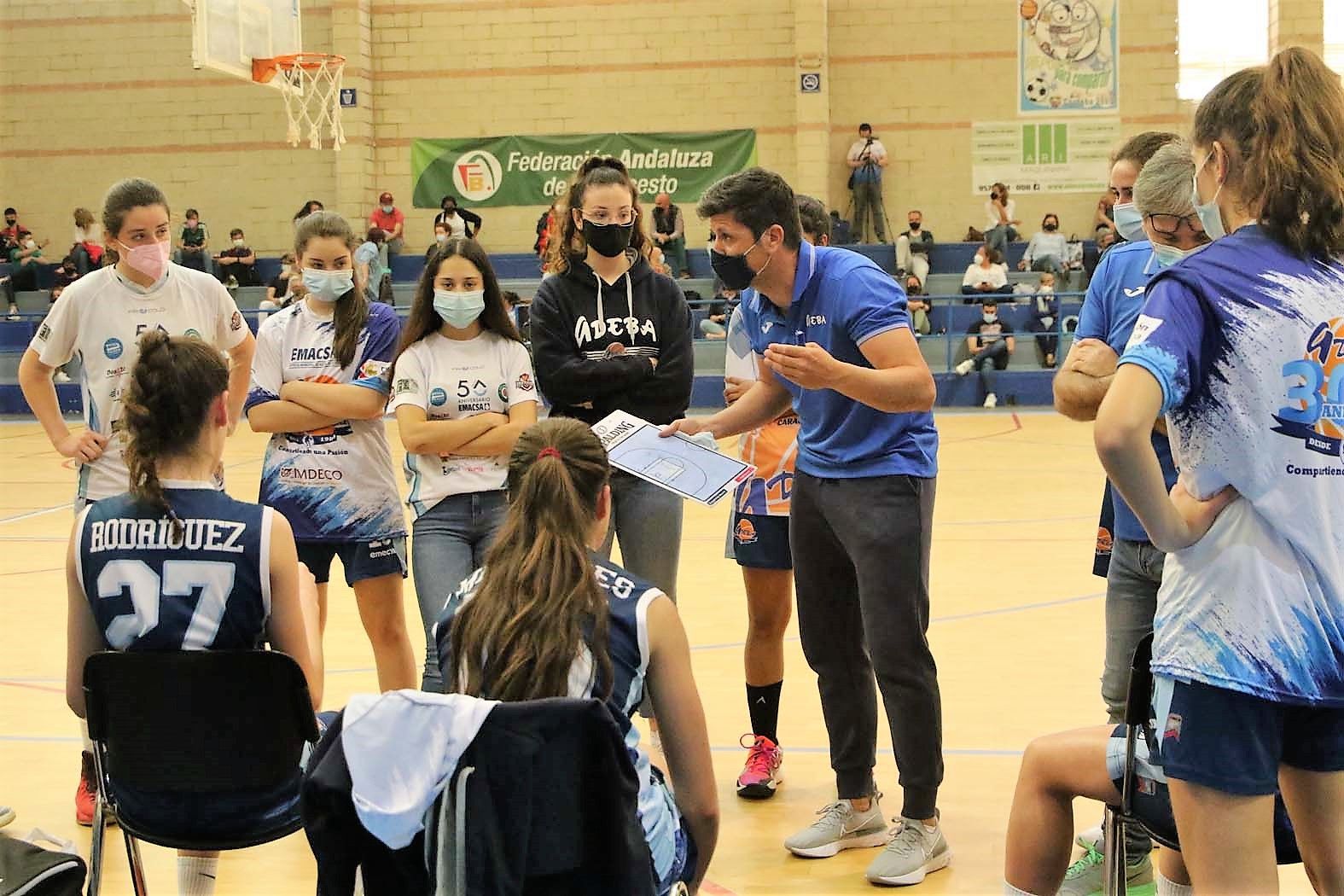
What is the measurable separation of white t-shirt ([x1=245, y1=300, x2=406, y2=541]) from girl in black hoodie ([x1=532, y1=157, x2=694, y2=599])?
1.83 feet

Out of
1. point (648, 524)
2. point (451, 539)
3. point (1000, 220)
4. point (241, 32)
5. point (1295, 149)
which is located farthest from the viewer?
point (1000, 220)

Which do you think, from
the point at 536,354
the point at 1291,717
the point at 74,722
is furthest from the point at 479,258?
the point at 1291,717

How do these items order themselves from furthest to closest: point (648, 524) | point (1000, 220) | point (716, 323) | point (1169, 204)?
point (1000, 220), point (716, 323), point (648, 524), point (1169, 204)

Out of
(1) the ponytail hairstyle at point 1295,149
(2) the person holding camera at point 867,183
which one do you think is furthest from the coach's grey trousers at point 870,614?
(2) the person holding camera at point 867,183

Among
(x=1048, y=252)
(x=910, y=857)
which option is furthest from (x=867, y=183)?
(x=910, y=857)

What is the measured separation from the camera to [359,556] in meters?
4.27

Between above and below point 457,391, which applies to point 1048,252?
above

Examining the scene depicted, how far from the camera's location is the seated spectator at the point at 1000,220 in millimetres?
18297

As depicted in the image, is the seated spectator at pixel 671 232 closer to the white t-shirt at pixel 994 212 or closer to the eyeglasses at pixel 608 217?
the white t-shirt at pixel 994 212

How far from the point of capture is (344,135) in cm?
2002

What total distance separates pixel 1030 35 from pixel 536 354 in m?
16.9

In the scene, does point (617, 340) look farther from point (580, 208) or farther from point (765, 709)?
point (765, 709)

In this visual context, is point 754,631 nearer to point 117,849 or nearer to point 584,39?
point 117,849

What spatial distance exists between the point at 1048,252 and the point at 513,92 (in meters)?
8.05
